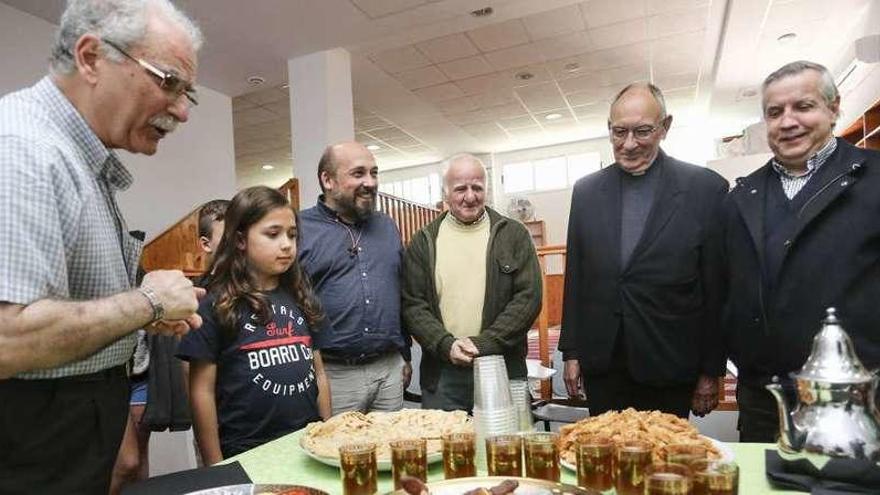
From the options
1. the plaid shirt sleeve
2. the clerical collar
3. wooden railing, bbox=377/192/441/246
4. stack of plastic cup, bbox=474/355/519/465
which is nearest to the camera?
the plaid shirt sleeve

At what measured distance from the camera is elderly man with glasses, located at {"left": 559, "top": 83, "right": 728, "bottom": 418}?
1823 millimetres

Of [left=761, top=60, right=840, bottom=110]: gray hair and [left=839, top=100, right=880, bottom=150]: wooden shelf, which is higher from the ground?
[left=839, top=100, right=880, bottom=150]: wooden shelf

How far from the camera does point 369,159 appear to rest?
2355mm

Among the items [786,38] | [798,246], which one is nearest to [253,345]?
[798,246]

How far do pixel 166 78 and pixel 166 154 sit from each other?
516 centimetres

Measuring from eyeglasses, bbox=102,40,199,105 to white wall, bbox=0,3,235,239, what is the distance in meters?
4.20

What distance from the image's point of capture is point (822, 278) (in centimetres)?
154

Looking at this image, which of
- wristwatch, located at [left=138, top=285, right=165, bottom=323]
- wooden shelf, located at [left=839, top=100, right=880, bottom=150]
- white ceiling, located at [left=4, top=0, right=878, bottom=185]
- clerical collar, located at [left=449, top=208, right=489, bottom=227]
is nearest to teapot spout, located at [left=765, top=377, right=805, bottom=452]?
wristwatch, located at [left=138, top=285, right=165, bottom=323]

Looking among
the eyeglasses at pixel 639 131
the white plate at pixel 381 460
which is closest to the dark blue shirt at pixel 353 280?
the white plate at pixel 381 460

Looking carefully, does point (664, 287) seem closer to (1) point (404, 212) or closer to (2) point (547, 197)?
(1) point (404, 212)

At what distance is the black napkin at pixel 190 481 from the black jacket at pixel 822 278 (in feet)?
4.49

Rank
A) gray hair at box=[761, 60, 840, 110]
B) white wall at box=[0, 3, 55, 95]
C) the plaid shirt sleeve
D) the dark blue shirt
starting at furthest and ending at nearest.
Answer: white wall at box=[0, 3, 55, 95] → the dark blue shirt → gray hair at box=[761, 60, 840, 110] → the plaid shirt sleeve

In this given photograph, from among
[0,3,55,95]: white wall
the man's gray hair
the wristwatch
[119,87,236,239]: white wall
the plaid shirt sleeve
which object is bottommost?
the wristwatch

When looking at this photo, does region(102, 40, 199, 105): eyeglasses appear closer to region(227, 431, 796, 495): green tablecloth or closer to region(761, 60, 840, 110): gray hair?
region(227, 431, 796, 495): green tablecloth
